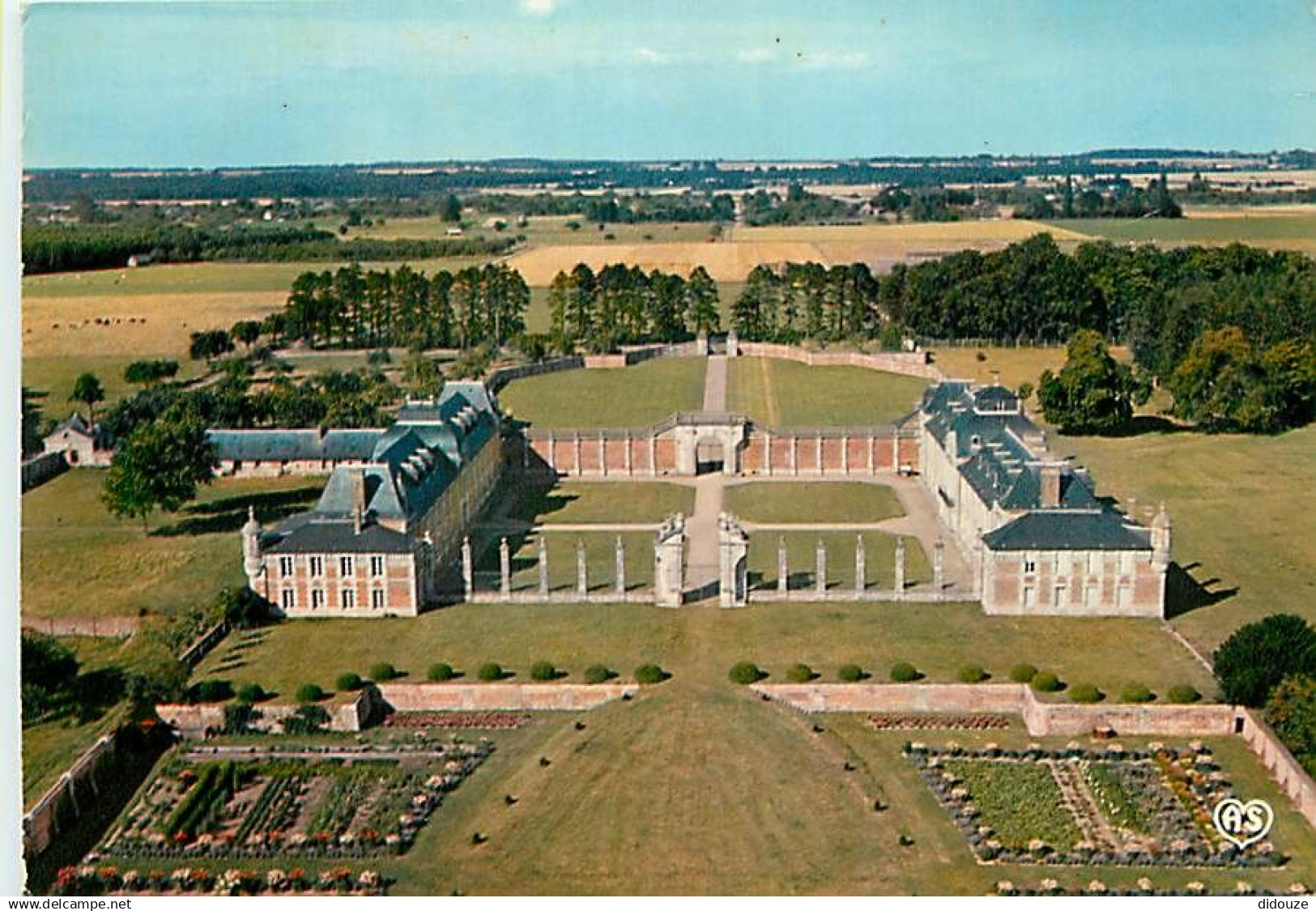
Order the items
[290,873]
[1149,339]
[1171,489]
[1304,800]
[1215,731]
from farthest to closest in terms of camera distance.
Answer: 1. [1149,339]
2. [1171,489]
3. [1215,731]
4. [1304,800]
5. [290,873]

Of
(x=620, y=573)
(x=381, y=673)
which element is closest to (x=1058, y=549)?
(x=620, y=573)

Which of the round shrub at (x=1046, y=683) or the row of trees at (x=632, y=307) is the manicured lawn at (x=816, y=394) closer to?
the row of trees at (x=632, y=307)

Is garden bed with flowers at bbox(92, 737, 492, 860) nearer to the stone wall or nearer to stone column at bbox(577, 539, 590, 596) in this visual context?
the stone wall

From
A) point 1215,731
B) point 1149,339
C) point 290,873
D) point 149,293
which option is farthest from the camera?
point 149,293

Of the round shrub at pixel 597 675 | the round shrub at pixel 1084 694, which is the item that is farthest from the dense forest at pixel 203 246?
the round shrub at pixel 1084 694

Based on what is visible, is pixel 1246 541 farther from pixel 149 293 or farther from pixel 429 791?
pixel 149 293

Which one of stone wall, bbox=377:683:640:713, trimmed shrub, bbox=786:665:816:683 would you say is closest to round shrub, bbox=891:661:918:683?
trimmed shrub, bbox=786:665:816:683

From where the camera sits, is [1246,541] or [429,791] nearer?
[429,791]

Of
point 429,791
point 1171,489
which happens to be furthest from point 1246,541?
point 429,791
